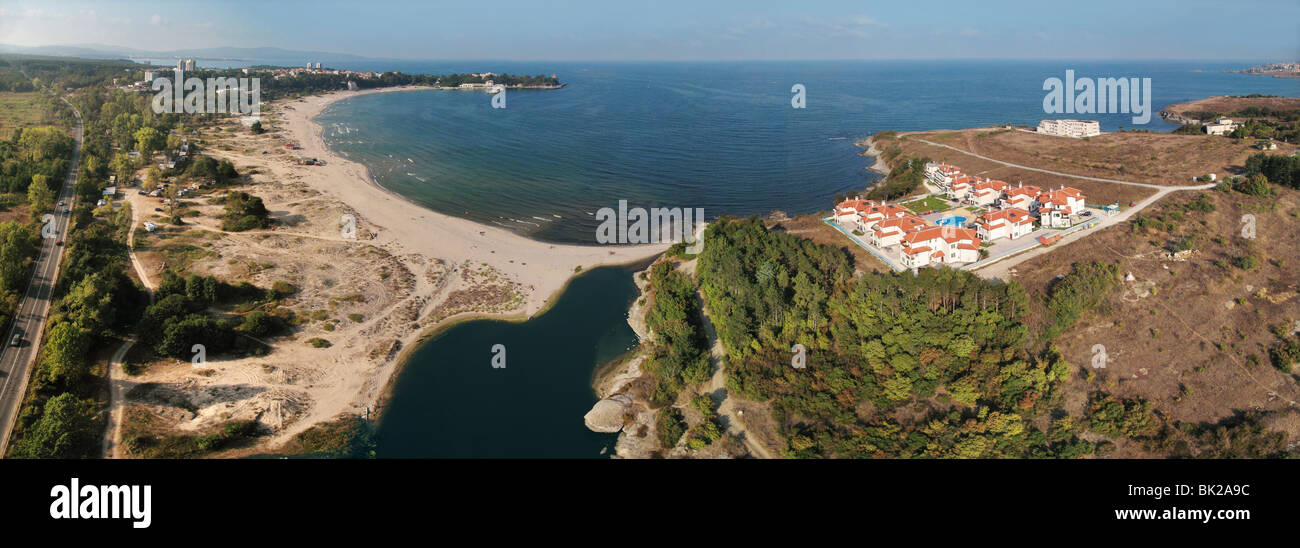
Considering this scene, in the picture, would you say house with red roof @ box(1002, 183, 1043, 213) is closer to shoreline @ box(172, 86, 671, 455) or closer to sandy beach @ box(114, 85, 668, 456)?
shoreline @ box(172, 86, 671, 455)

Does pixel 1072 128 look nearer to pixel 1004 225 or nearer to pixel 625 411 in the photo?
pixel 1004 225

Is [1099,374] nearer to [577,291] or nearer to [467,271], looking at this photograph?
[577,291]

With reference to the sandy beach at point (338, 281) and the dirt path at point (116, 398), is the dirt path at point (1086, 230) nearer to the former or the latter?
the sandy beach at point (338, 281)

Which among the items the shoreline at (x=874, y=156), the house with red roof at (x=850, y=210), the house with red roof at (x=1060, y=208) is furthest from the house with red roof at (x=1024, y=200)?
the shoreline at (x=874, y=156)

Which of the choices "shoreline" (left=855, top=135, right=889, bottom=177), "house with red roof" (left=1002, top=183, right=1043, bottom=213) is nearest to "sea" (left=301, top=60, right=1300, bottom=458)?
"shoreline" (left=855, top=135, right=889, bottom=177)

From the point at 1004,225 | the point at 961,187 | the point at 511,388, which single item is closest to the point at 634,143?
the point at 961,187

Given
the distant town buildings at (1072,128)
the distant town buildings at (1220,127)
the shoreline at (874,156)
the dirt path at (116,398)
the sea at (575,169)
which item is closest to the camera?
the dirt path at (116,398)
